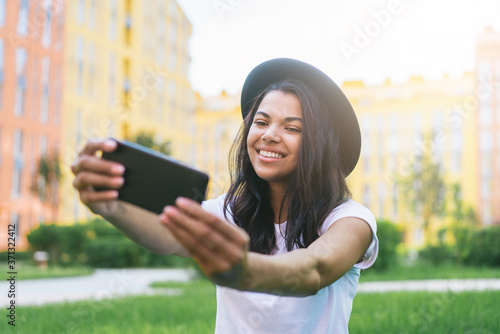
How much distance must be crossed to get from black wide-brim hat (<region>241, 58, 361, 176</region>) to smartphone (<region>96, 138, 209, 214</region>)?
2.43ft

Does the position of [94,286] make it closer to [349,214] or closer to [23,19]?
[349,214]

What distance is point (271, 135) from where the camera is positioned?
1726mm

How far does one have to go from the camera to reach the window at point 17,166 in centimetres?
2994

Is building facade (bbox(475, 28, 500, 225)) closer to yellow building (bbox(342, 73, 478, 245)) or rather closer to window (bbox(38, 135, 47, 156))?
yellow building (bbox(342, 73, 478, 245))

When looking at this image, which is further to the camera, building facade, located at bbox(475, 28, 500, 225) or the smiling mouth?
building facade, located at bbox(475, 28, 500, 225)

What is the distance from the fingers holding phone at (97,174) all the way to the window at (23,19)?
104ft

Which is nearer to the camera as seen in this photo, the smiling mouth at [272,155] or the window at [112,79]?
the smiling mouth at [272,155]

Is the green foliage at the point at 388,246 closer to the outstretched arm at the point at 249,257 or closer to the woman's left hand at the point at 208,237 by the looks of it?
the outstretched arm at the point at 249,257

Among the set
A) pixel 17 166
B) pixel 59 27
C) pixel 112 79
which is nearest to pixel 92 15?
pixel 59 27

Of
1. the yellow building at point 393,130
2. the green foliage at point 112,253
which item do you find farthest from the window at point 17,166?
the yellow building at point 393,130

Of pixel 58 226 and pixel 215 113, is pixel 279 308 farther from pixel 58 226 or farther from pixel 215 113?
pixel 215 113

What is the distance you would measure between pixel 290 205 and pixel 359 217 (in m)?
0.28

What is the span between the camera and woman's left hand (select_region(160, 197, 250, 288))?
103 cm

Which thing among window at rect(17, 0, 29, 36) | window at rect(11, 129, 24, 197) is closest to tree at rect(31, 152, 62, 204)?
window at rect(11, 129, 24, 197)
